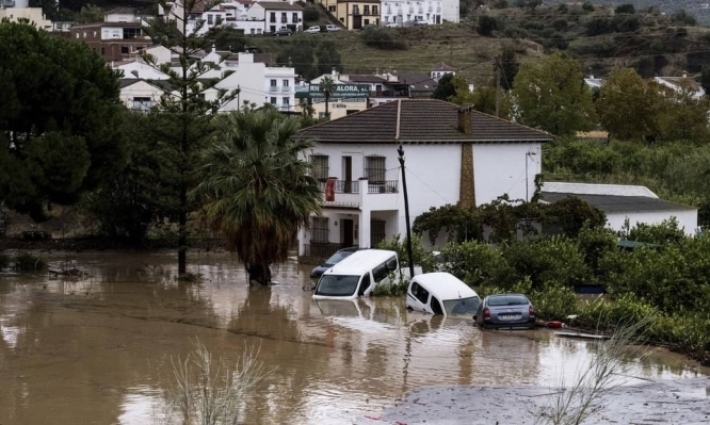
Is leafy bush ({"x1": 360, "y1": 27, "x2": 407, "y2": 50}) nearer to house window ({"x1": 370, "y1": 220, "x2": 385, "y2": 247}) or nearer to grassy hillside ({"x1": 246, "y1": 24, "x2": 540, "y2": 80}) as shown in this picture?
grassy hillside ({"x1": 246, "y1": 24, "x2": 540, "y2": 80})

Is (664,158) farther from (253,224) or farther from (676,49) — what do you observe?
(676,49)

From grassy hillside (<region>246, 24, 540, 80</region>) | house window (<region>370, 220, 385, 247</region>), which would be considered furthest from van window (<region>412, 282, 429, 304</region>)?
grassy hillside (<region>246, 24, 540, 80</region>)

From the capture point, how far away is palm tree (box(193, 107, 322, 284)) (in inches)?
1351

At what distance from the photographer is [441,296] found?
98.8ft

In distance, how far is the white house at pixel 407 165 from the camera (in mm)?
41156

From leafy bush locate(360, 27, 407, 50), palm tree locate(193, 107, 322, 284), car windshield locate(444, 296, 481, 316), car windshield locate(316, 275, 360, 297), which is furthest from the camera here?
leafy bush locate(360, 27, 407, 50)

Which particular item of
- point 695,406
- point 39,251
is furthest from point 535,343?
point 39,251

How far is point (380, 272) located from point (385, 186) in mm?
8105

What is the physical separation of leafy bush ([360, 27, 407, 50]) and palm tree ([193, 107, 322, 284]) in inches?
4181

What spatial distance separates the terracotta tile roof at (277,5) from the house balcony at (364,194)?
11223cm

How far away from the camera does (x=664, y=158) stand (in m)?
60.1

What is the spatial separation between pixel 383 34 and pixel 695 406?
12453cm

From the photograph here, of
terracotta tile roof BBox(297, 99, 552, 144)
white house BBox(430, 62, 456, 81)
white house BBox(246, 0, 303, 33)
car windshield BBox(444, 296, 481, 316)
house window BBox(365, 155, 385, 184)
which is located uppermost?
white house BBox(246, 0, 303, 33)

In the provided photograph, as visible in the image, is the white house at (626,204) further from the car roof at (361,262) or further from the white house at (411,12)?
the white house at (411,12)
